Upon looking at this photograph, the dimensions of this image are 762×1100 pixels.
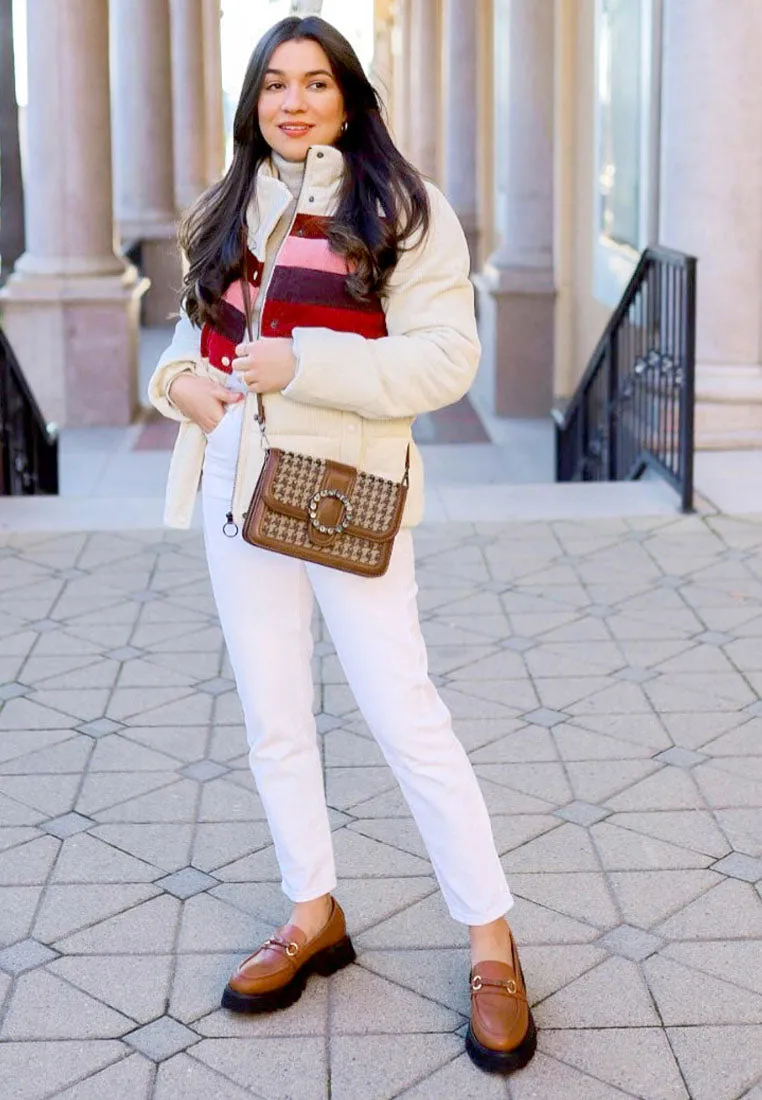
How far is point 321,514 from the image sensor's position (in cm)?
249

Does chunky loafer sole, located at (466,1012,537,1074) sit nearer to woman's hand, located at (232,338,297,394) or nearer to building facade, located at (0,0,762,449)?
woman's hand, located at (232,338,297,394)

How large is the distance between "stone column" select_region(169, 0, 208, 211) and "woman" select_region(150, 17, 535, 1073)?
53.7 ft

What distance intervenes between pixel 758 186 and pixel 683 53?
0.67 metres

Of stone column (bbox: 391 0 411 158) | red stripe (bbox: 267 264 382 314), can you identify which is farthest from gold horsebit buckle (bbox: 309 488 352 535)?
stone column (bbox: 391 0 411 158)

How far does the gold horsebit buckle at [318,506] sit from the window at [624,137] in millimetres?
6662

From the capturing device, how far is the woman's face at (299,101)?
250cm

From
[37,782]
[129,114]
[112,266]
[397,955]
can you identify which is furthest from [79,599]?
[129,114]

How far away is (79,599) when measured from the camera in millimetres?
5367

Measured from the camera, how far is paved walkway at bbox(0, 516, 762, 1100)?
2627 mm

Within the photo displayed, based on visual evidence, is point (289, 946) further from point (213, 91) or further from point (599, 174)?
point (213, 91)

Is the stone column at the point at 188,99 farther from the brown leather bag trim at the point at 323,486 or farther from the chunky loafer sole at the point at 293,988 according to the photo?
the brown leather bag trim at the point at 323,486

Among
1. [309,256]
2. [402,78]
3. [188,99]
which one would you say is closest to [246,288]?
[309,256]

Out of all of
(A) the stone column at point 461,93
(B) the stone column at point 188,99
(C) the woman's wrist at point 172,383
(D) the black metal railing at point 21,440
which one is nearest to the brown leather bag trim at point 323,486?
(C) the woman's wrist at point 172,383

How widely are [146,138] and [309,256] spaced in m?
14.3
